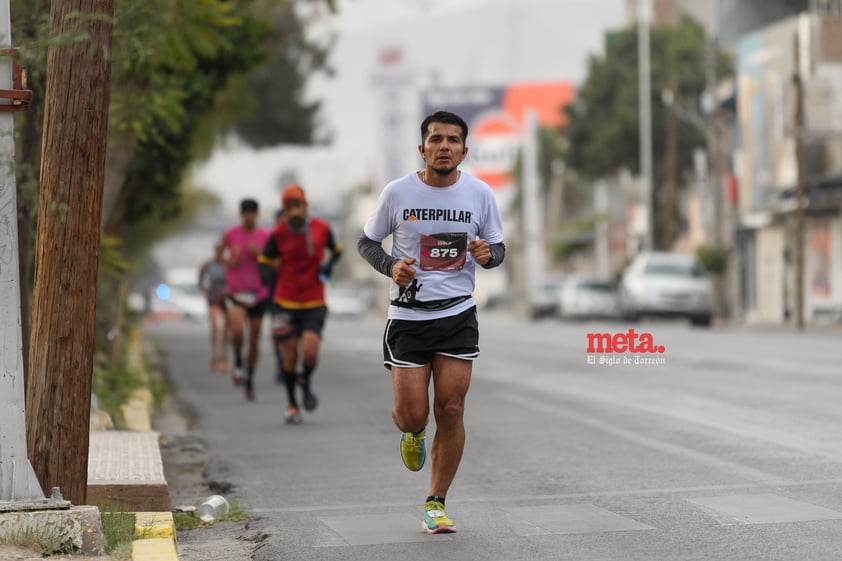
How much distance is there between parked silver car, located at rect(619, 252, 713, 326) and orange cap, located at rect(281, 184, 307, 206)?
3113 cm

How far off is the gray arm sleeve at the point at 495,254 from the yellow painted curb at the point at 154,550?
6.37 feet

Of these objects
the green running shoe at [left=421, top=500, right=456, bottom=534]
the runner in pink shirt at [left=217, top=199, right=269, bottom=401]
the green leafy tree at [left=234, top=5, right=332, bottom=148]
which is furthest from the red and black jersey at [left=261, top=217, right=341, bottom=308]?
the green leafy tree at [left=234, top=5, right=332, bottom=148]

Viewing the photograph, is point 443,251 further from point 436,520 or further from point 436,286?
point 436,520

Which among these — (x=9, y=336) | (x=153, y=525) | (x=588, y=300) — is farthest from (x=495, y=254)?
(x=588, y=300)

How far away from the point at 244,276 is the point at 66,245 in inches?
407

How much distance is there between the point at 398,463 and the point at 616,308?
141ft

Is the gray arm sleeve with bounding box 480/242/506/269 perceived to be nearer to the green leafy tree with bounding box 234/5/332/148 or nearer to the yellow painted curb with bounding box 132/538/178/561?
the yellow painted curb with bounding box 132/538/178/561

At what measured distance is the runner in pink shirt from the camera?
17680mm

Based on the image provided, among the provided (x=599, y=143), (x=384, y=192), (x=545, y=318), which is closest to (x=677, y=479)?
(x=384, y=192)

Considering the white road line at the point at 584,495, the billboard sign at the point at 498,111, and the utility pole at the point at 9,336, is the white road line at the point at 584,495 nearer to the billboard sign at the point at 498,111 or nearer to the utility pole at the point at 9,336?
the utility pole at the point at 9,336

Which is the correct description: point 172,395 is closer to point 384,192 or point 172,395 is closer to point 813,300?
point 384,192

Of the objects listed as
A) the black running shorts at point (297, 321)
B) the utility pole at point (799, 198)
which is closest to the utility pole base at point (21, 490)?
the black running shorts at point (297, 321)

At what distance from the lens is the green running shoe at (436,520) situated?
801 cm

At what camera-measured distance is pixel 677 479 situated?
9.75 meters
